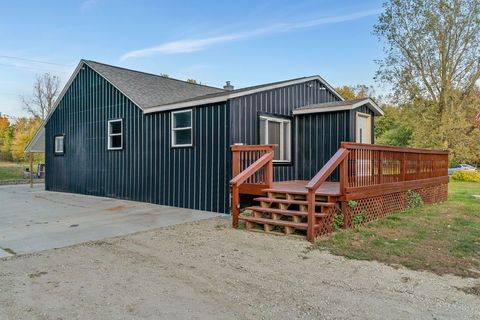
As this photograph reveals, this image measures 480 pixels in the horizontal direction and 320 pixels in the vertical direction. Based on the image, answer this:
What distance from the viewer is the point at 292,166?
9766 mm

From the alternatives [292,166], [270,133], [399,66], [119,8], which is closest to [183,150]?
[270,133]

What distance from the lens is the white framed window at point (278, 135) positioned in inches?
354

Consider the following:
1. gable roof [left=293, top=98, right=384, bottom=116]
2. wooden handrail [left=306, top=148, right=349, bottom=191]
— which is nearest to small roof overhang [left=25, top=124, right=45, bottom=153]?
gable roof [left=293, top=98, right=384, bottom=116]

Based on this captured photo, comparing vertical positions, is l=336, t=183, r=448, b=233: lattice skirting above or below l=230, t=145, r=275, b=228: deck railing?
below

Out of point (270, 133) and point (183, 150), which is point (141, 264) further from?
point (270, 133)

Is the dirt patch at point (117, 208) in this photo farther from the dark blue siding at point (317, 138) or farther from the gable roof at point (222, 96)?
the dark blue siding at point (317, 138)

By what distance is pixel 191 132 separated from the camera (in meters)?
8.87

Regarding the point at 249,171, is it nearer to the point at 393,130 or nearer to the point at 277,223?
the point at 277,223

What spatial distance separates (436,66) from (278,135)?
16897 mm

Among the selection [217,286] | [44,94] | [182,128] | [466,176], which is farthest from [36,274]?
[44,94]

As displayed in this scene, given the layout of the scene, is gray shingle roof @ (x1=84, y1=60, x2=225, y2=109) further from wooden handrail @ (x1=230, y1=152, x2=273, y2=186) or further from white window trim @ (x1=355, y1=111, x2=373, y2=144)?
white window trim @ (x1=355, y1=111, x2=373, y2=144)

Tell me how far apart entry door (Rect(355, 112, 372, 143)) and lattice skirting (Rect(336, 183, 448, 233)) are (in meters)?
1.90

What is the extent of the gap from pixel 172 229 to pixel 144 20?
11889 mm

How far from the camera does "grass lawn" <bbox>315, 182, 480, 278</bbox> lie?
14.5 ft
